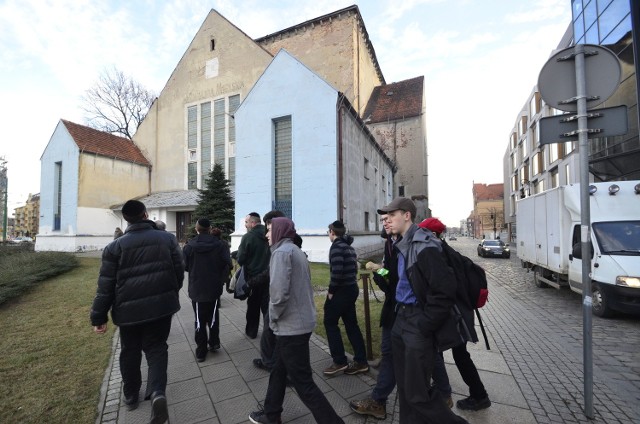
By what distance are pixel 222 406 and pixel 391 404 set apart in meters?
1.77

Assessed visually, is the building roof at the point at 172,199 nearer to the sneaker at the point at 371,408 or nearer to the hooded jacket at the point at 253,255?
the hooded jacket at the point at 253,255

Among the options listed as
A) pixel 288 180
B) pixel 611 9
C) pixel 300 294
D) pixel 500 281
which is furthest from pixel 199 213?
pixel 611 9

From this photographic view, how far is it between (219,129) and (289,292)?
24941 mm

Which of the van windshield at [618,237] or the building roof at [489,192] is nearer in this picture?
the van windshield at [618,237]

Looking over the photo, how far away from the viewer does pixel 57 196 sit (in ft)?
82.5

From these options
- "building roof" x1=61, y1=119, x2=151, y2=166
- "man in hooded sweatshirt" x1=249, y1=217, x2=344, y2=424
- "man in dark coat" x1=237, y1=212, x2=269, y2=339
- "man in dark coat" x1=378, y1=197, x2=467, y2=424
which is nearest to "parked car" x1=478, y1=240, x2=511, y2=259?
"man in dark coat" x1=237, y1=212, x2=269, y2=339

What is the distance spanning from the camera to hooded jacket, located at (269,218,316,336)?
2789 millimetres

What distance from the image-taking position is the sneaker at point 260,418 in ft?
9.61

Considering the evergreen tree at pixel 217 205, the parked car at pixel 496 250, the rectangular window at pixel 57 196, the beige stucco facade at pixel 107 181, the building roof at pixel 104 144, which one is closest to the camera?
the evergreen tree at pixel 217 205

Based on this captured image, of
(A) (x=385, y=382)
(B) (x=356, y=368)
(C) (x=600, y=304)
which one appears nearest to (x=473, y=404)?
(A) (x=385, y=382)

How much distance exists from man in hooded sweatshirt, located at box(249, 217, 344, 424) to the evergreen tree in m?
16.2

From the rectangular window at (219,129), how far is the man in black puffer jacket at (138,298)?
22874 mm

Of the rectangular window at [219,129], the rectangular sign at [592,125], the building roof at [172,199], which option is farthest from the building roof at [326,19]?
the rectangular sign at [592,125]

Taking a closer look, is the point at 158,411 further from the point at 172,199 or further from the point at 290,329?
the point at 172,199
